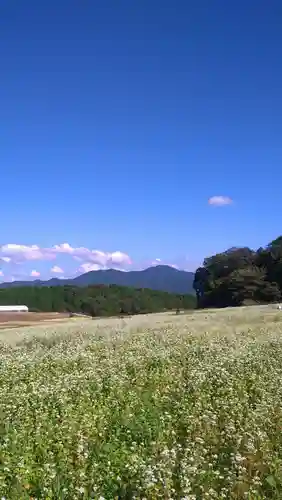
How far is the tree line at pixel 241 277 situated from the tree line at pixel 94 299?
45.4 meters

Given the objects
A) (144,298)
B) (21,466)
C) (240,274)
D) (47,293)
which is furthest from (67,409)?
(47,293)

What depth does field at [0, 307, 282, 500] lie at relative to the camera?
6.30 m

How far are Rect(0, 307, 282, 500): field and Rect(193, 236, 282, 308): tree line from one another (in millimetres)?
83318

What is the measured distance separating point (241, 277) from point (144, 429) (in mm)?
93953

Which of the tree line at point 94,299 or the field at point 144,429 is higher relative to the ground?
the tree line at point 94,299

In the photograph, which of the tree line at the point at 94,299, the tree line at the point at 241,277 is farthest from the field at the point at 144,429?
the tree line at the point at 94,299

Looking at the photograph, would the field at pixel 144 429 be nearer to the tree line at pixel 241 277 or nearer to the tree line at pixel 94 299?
the tree line at pixel 241 277

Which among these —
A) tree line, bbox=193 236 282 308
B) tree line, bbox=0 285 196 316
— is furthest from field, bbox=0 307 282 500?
tree line, bbox=0 285 196 316

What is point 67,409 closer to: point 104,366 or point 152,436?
point 152,436

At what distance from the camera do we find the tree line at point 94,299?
546ft

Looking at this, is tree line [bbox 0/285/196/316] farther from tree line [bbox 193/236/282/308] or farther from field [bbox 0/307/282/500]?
field [bbox 0/307/282/500]

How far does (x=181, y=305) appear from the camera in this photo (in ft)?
607

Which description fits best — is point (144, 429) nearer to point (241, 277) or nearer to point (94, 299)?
point (241, 277)

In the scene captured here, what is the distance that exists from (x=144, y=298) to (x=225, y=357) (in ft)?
537
